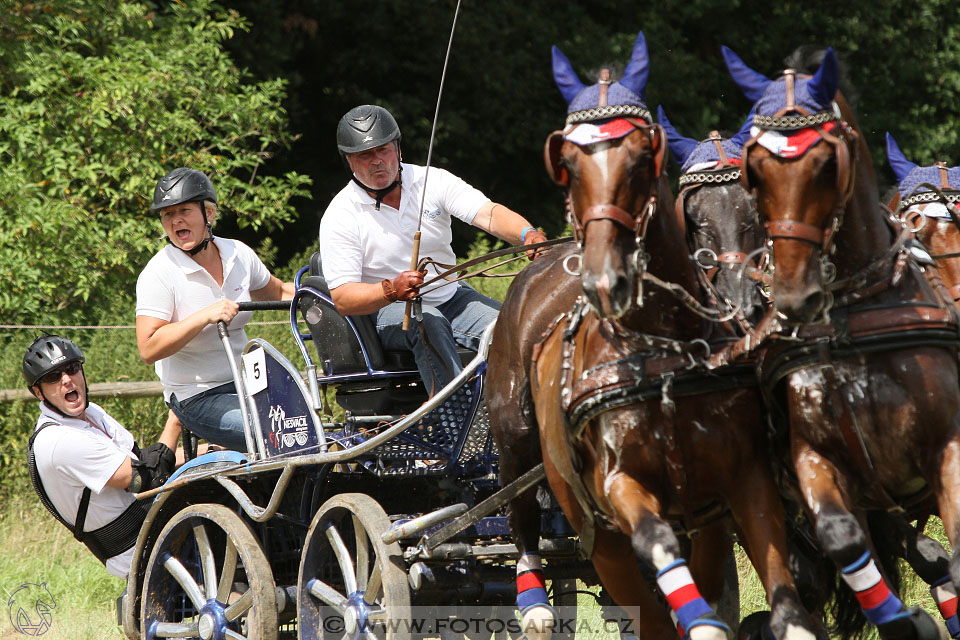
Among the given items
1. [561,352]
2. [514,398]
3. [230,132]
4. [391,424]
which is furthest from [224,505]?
[230,132]

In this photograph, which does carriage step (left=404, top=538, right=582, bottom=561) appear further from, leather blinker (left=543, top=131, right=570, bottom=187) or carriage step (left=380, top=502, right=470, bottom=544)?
leather blinker (left=543, top=131, right=570, bottom=187)

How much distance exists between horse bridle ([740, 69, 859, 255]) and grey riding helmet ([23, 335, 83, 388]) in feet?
12.2

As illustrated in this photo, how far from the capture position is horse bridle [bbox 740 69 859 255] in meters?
3.17

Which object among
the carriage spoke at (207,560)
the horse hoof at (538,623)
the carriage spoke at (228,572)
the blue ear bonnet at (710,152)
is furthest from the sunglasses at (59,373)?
the blue ear bonnet at (710,152)

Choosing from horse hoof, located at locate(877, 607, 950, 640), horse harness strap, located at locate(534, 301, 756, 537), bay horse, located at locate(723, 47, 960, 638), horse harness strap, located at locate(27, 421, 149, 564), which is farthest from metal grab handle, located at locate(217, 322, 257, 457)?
horse hoof, located at locate(877, 607, 950, 640)

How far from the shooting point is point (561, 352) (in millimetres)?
3838

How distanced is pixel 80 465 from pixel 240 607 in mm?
1087

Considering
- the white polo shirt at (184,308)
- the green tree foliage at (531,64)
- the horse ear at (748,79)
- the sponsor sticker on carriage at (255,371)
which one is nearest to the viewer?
the horse ear at (748,79)

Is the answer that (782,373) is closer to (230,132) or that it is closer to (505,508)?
(505,508)

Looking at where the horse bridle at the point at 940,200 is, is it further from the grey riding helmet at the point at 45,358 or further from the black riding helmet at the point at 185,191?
the grey riding helmet at the point at 45,358

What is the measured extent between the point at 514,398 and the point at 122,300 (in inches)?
266

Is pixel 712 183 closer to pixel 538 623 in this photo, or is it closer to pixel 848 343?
pixel 848 343

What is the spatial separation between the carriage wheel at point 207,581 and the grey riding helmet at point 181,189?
4.57ft

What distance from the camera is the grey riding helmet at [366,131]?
5.24 metres
